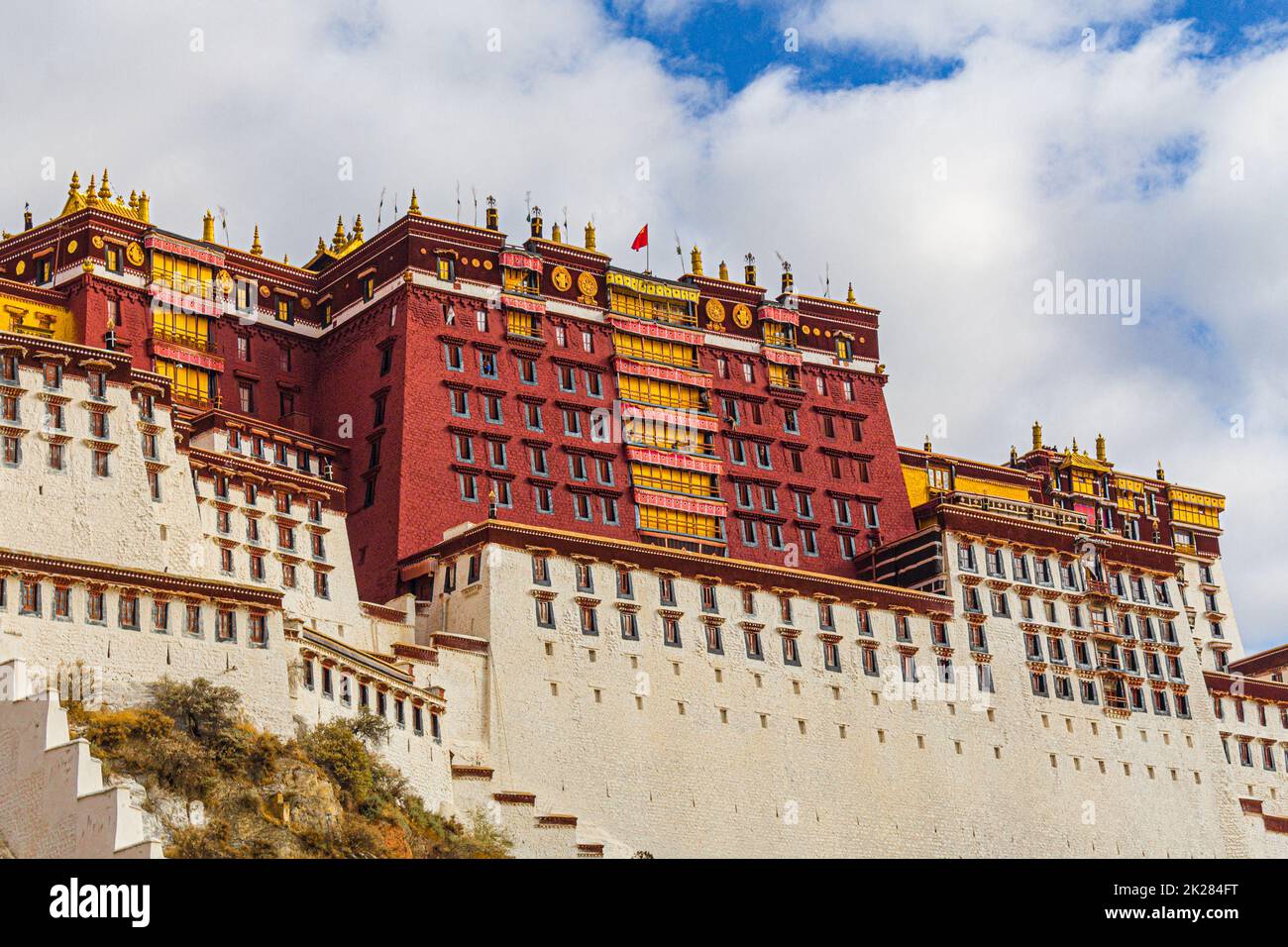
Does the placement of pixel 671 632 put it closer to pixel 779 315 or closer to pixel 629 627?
pixel 629 627

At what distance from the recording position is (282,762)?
7238cm

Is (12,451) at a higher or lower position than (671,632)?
higher

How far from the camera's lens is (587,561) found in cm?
9456

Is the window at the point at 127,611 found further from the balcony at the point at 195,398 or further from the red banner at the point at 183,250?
the red banner at the point at 183,250

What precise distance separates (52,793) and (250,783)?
27.8 feet

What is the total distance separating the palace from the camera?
82688 millimetres

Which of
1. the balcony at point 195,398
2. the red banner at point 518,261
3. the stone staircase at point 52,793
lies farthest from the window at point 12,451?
the red banner at point 518,261

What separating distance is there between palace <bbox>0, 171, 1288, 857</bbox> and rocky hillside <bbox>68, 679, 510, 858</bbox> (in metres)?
1.82

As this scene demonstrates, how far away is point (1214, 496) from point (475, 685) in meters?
71.5

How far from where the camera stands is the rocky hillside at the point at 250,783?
67375mm

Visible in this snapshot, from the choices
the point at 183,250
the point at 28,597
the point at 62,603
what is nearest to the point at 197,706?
the point at 62,603

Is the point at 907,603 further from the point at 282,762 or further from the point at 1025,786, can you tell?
the point at 282,762

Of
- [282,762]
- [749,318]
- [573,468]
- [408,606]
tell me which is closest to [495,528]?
[408,606]

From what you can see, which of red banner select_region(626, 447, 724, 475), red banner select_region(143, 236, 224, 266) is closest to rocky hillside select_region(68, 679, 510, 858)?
red banner select_region(626, 447, 724, 475)
